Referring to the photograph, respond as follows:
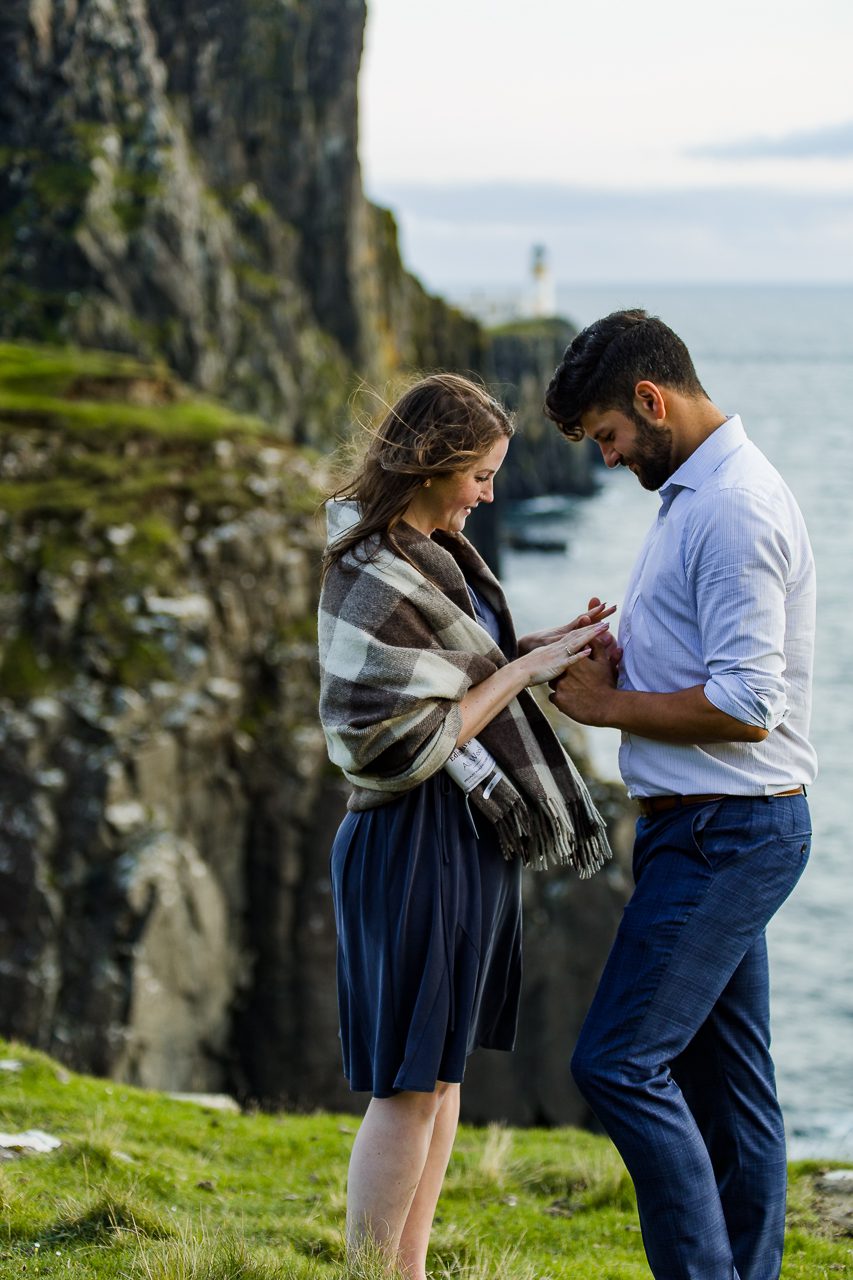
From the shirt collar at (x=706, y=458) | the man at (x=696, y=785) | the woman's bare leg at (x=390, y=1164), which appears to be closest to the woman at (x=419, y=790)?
the woman's bare leg at (x=390, y=1164)

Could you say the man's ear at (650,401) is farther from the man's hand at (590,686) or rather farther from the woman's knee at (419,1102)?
the woman's knee at (419,1102)

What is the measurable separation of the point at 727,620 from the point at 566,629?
864mm

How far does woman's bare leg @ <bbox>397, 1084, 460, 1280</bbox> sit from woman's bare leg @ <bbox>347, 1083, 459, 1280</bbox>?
121 millimetres

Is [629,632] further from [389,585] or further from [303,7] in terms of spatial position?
[303,7]

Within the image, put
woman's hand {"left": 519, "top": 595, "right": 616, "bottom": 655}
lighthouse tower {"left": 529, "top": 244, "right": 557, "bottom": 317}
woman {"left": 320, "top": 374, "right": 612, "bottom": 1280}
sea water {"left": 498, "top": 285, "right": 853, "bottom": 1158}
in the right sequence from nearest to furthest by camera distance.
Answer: woman {"left": 320, "top": 374, "right": 612, "bottom": 1280}
woman's hand {"left": 519, "top": 595, "right": 616, "bottom": 655}
sea water {"left": 498, "top": 285, "right": 853, "bottom": 1158}
lighthouse tower {"left": 529, "top": 244, "right": 557, "bottom": 317}

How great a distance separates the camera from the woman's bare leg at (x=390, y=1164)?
414 cm

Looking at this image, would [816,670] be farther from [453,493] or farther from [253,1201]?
[453,493]

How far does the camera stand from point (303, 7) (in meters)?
65.6

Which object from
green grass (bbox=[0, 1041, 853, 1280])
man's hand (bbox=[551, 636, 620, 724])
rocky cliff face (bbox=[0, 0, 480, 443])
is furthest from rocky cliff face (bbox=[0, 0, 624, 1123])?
rocky cliff face (bbox=[0, 0, 480, 443])

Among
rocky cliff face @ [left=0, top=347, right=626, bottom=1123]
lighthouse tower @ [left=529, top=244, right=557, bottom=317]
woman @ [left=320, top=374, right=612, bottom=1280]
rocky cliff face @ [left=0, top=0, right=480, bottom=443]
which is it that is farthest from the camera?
lighthouse tower @ [left=529, top=244, right=557, bottom=317]

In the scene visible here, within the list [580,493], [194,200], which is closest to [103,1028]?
[194,200]

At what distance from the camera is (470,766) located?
13.9 feet

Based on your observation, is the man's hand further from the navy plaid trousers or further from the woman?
the navy plaid trousers

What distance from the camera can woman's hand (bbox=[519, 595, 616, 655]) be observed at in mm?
4547
